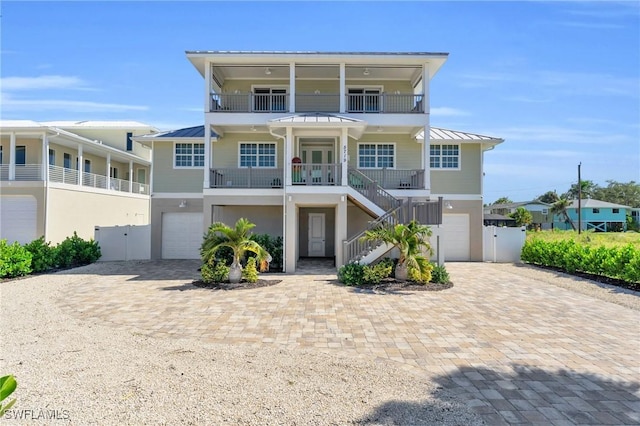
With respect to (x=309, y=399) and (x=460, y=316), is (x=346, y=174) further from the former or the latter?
(x=309, y=399)

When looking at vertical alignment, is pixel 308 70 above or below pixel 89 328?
above

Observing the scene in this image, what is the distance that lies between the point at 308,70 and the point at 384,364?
1474 centimetres

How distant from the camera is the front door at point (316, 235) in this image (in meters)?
19.1

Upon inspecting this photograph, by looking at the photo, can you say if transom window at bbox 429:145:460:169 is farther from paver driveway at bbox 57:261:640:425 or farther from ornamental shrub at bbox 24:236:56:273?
ornamental shrub at bbox 24:236:56:273

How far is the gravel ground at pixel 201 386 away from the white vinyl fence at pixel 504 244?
1573 centimetres

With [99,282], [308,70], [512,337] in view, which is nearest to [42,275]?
[99,282]

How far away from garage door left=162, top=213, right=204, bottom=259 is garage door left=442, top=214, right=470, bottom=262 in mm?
13219

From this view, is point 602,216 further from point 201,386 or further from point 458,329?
point 201,386

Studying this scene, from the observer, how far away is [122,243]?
65.6 feet

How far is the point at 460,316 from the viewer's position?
880cm

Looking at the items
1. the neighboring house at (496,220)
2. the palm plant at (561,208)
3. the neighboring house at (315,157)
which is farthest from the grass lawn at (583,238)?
the palm plant at (561,208)

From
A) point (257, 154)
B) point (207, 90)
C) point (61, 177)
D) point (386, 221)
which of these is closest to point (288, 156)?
point (257, 154)

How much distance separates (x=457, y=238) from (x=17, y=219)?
22.9 metres

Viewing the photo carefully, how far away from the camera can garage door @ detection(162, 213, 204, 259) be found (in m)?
19.4
